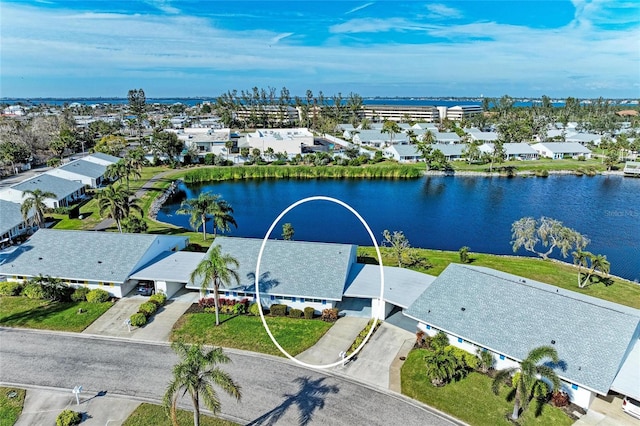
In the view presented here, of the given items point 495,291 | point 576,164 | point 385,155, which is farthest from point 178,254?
point 576,164

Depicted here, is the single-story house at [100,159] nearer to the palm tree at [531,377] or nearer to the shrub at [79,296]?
the shrub at [79,296]

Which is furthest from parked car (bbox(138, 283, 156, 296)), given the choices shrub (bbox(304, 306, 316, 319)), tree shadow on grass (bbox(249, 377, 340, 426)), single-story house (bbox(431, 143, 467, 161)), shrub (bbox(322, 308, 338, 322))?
single-story house (bbox(431, 143, 467, 161))

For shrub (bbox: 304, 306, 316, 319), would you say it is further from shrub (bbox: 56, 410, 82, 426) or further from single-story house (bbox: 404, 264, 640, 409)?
shrub (bbox: 56, 410, 82, 426)

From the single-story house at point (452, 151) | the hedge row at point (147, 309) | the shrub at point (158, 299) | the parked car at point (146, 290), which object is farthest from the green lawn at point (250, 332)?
the single-story house at point (452, 151)

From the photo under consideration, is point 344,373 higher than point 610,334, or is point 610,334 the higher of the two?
point 610,334

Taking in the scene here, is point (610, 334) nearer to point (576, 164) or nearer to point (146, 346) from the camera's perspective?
point (146, 346)

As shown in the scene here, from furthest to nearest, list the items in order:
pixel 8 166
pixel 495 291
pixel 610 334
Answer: pixel 8 166, pixel 495 291, pixel 610 334

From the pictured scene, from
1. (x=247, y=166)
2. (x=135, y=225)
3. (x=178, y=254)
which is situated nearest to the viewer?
(x=178, y=254)

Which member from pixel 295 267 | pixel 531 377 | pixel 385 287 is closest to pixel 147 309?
pixel 295 267
